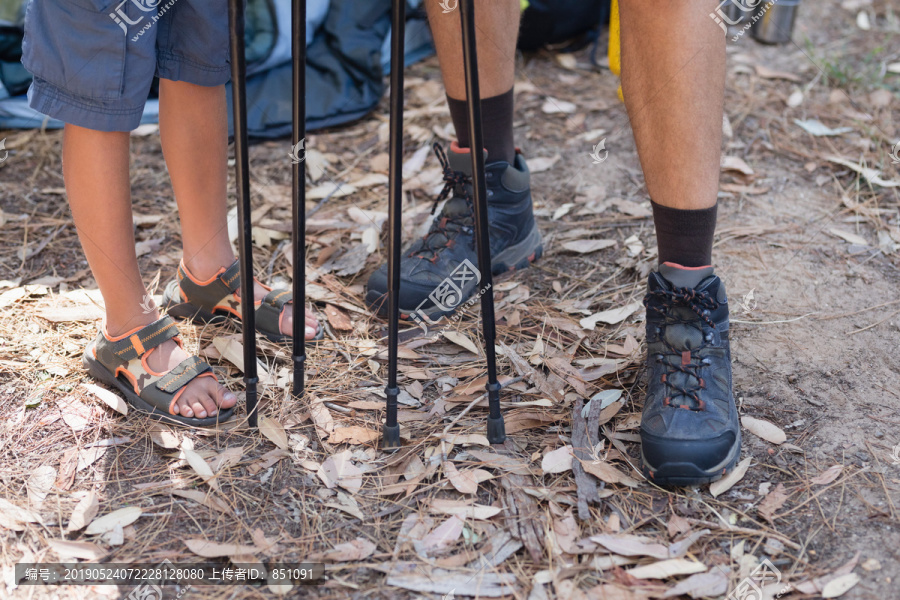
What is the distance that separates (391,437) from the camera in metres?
1.32

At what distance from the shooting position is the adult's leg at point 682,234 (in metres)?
1.23

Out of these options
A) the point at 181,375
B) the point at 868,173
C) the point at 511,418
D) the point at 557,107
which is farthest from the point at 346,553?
the point at 557,107

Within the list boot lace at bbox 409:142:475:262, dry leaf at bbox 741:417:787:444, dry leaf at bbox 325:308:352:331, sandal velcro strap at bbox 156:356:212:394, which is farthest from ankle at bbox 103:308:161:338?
dry leaf at bbox 741:417:787:444

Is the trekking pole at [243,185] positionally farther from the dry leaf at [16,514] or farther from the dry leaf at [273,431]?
the dry leaf at [16,514]

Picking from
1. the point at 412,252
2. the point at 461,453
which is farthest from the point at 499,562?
the point at 412,252

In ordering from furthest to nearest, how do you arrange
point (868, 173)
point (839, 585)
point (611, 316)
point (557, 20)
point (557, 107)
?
point (557, 20)
point (557, 107)
point (868, 173)
point (611, 316)
point (839, 585)

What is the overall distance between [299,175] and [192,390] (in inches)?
20.6

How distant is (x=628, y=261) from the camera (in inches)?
73.8

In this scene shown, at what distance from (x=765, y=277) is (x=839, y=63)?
1.60 m

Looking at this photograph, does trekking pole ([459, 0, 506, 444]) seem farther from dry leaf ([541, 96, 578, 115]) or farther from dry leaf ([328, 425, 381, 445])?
dry leaf ([541, 96, 578, 115])

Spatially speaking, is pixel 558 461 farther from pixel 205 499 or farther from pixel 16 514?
pixel 16 514

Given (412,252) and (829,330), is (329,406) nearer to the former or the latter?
(412,252)

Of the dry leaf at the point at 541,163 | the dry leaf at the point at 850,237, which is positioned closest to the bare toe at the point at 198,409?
the dry leaf at the point at 541,163

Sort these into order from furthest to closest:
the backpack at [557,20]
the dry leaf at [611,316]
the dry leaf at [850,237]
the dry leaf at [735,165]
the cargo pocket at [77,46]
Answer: the backpack at [557,20] < the dry leaf at [735,165] < the dry leaf at [850,237] < the dry leaf at [611,316] < the cargo pocket at [77,46]
